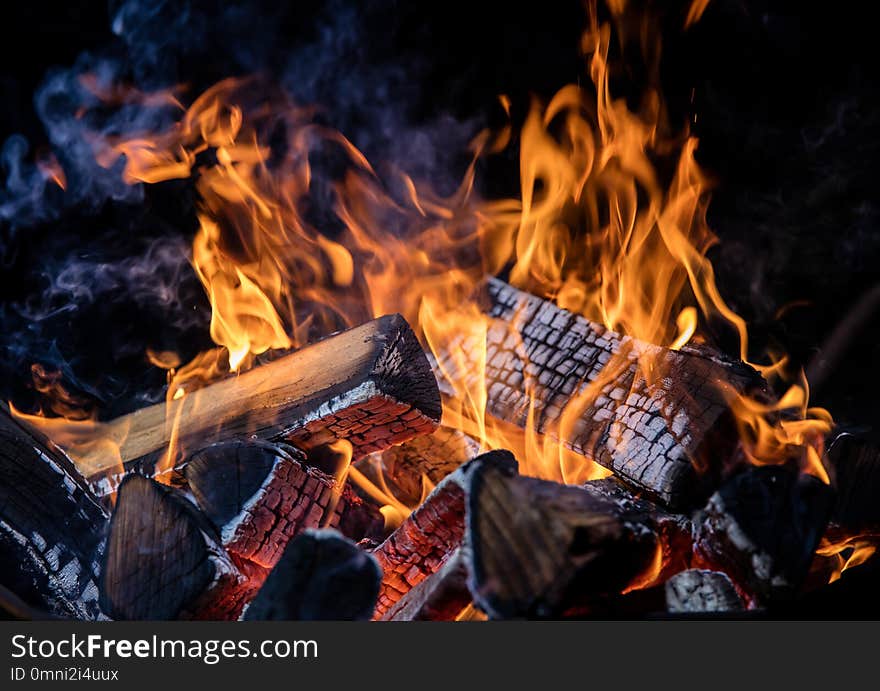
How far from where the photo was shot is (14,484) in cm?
214

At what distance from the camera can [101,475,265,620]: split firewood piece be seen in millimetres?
1722

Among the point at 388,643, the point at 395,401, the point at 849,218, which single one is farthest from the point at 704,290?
the point at 388,643

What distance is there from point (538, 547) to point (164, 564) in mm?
882

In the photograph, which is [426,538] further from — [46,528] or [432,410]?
[46,528]

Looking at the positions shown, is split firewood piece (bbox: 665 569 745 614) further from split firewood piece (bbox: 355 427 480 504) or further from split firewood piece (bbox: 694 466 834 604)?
split firewood piece (bbox: 355 427 480 504)

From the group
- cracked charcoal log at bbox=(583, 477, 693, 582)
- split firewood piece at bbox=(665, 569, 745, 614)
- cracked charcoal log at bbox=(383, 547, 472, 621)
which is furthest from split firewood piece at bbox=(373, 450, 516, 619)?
split firewood piece at bbox=(665, 569, 745, 614)

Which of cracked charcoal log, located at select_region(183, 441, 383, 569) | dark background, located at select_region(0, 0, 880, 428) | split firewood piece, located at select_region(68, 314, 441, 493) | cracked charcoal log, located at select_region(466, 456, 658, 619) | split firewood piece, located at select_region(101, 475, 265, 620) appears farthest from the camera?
dark background, located at select_region(0, 0, 880, 428)

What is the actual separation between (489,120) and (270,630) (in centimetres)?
240

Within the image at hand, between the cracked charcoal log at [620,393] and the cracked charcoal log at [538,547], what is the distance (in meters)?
0.52

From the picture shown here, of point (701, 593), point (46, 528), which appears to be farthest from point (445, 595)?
point (46, 528)

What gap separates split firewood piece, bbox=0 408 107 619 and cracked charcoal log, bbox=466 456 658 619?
1.16m

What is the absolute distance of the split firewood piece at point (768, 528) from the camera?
1605mm

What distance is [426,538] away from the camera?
74.8 inches

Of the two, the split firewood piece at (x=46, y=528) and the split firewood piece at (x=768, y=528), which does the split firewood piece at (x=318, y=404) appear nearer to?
the split firewood piece at (x=46, y=528)
